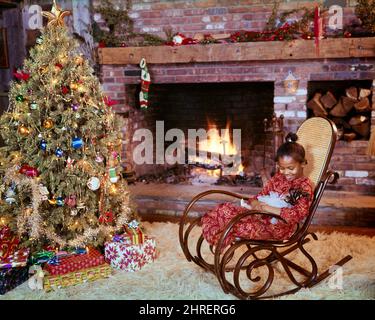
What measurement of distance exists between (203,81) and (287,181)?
6.68ft

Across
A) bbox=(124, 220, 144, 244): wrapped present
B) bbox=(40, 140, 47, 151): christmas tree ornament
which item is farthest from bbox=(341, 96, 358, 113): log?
bbox=(40, 140, 47, 151): christmas tree ornament

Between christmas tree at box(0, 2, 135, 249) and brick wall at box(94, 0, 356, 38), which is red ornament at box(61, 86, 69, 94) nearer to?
christmas tree at box(0, 2, 135, 249)

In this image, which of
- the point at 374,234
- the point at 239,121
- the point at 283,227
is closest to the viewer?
the point at 283,227

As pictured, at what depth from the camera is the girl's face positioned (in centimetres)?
264

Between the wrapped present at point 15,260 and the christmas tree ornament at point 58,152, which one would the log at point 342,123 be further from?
the wrapped present at point 15,260

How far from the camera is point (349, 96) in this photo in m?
4.27

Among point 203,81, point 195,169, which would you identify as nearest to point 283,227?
point 203,81

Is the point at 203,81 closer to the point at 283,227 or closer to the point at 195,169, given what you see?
the point at 195,169

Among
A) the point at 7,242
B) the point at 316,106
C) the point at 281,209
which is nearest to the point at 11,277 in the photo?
the point at 7,242

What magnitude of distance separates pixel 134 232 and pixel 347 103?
2.44 metres

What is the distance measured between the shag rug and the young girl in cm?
36

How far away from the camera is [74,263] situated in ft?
9.67

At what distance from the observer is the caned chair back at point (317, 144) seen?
2.73 m
